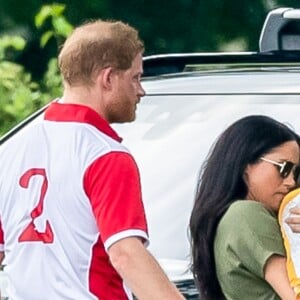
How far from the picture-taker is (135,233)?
4.33 meters

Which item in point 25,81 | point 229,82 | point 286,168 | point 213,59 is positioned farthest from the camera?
point 25,81

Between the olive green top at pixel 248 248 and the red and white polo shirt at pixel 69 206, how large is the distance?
28 cm

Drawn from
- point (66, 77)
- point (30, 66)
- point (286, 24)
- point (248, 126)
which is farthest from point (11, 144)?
point (30, 66)

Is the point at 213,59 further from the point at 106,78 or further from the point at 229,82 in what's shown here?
the point at 106,78

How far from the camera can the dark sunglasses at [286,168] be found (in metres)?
4.59

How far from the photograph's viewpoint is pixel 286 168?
15.1ft

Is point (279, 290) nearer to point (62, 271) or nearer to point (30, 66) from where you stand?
point (62, 271)

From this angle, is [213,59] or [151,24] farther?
[151,24]

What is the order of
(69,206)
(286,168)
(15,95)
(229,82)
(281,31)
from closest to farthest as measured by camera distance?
(69,206)
(286,168)
(229,82)
(281,31)
(15,95)

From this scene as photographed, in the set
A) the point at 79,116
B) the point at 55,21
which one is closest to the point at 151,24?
the point at 55,21

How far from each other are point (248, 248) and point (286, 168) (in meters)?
0.28

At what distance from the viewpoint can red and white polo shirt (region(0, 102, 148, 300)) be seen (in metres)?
4.33

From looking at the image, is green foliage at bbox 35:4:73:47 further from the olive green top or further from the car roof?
the olive green top

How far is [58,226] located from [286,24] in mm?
2578
